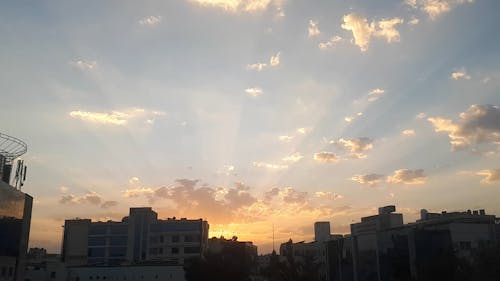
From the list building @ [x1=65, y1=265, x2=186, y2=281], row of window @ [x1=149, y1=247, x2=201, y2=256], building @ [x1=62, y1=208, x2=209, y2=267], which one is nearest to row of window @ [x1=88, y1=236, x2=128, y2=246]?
building @ [x1=62, y1=208, x2=209, y2=267]

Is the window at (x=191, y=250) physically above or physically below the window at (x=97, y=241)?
below

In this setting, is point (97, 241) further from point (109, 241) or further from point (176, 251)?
point (176, 251)

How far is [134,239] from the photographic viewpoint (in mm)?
127312

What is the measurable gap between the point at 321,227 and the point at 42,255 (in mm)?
Result: 79173

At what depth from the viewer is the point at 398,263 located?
67.0m

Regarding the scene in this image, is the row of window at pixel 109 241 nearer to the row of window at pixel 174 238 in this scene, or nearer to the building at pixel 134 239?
the building at pixel 134 239

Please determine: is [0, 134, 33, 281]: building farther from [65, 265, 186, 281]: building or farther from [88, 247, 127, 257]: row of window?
[88, 247, 127, 257]: row of window

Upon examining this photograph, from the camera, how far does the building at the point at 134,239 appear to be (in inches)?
4835

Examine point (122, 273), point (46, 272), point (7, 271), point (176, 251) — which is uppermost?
point (176, 251)

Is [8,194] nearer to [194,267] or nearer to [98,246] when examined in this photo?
[194,267]

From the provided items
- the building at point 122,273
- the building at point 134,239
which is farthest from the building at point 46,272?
the building at point 134,239

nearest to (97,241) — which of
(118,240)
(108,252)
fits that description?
(108,252)

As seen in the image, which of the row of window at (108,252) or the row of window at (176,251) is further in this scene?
the row of window at (108,252)

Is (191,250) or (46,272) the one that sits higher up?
(191,250)
